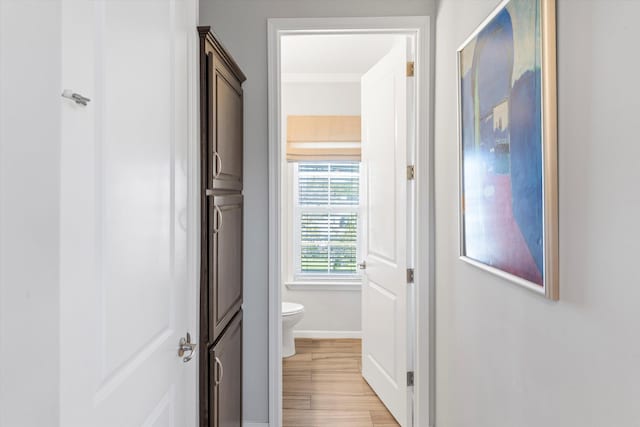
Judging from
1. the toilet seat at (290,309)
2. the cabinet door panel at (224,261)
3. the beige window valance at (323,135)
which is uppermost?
the beige window valance at (323,135)

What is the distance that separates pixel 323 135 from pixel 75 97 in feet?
11.3

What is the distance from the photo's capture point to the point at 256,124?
2.40m

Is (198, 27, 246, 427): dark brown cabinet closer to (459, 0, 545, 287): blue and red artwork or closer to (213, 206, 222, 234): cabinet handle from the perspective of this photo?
(213, 206, 222, 234): cabinet handle

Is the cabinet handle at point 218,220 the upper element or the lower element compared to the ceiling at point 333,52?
lower

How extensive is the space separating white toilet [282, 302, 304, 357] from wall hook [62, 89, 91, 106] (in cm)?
287

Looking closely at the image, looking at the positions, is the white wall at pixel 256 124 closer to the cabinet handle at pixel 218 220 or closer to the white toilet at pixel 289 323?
the cabinet handle at pixel 218 220

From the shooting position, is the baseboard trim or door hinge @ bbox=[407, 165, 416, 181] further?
the baseboard trim

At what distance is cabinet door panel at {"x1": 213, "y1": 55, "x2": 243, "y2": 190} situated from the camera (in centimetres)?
180

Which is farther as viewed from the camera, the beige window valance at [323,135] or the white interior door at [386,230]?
the beige window valance at [323,135]

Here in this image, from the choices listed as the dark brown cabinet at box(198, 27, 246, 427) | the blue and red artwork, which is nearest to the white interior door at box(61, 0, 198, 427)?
the dark brown cabinet at box(198, 27, 246, 427)

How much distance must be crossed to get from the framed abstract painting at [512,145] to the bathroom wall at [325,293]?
249cm

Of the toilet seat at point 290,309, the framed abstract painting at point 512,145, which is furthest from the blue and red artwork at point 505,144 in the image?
the toilet seat at point 290,309

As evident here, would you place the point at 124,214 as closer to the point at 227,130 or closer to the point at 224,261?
the point at 224,261

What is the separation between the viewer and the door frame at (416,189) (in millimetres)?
2324
